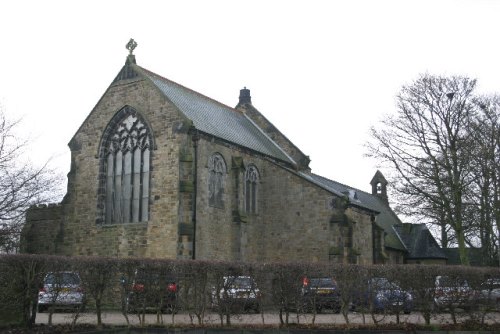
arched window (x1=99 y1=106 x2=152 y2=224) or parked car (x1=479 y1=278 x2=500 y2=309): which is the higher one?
arched window (x1=99 y1=106 x2=152 y2=224)

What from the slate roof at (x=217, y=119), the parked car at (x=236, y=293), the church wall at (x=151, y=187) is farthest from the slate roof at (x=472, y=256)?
the parked car at (x=236, y=293)

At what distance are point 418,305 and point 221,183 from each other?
A: 44.1 feet

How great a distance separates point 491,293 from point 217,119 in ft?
60.9

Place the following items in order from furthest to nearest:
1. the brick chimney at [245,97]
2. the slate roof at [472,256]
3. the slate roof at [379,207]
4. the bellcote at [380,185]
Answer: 1. the bellcote at [380,185]
2. the slate roof at [472,256]
3. the slate roof at [379,207]
4. the brick chimney at [245,97]

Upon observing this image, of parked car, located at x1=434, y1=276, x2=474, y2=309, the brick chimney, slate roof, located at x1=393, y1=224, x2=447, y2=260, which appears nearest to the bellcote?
slate roof, located at x1=393, y1=224, x2=447, y2=260

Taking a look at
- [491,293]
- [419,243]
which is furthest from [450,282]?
[419,243]

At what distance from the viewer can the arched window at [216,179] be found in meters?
29.7

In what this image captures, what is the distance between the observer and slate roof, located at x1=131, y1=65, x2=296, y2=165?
30875mm

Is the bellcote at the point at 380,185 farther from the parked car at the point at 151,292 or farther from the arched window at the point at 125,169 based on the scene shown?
the parked car at the point at 151,292

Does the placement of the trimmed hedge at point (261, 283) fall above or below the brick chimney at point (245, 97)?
below

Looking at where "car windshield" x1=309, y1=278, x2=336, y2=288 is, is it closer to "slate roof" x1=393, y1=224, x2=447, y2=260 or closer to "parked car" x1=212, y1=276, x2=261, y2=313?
"parked car" x1=212, y1=276, x2=261, y2=313

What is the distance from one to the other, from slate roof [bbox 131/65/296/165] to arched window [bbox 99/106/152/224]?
2277 mm

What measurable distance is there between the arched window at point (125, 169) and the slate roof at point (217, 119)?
7.47 ft

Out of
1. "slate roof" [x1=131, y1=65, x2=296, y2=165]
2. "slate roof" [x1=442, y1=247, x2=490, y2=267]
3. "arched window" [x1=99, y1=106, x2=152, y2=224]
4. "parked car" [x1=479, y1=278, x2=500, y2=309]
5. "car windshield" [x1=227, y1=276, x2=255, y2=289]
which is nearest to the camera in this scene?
"car windshield" [x1=227, y1=276, x2=255, y2=289]
